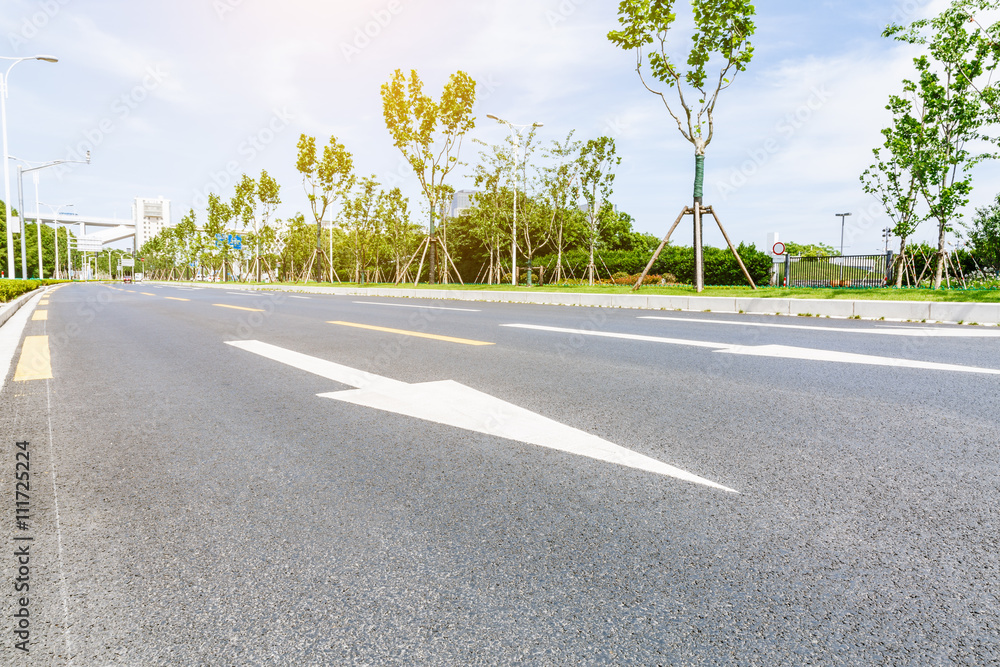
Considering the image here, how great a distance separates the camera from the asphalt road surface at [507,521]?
58.3 inches

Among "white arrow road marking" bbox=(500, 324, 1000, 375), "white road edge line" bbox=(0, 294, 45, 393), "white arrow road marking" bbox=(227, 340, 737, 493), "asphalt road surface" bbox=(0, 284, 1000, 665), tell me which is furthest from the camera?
"white road edge line" bbox=(0, 294, 45, 393)

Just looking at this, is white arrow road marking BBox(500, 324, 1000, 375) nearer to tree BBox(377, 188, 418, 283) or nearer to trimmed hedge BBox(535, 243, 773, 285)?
trimmed hedge BBox(535, 243, 773, 285)

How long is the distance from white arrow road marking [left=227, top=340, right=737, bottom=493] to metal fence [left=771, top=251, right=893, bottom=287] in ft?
62.5

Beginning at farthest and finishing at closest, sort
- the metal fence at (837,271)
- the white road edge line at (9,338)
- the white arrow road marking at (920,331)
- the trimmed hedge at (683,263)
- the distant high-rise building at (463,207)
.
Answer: the distant high-rise building at (463,207)
the trimmed hedge at (683,263)
the metal fence at (837,271)
the white arrow road marking at (920,331)
the white road edge line at (9,338)

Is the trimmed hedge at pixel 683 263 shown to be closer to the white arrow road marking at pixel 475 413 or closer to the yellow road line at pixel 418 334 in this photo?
the yellow road line at pixel 418 334

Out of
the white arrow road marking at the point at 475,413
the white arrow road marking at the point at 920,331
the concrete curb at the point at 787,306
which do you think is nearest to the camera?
the white arrow road marking at the point at 475,413

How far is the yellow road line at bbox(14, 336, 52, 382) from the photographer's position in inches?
213

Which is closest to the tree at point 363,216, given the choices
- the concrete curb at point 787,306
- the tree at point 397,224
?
the tree at point 397,224

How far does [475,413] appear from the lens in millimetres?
3682

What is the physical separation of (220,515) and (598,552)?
137cm

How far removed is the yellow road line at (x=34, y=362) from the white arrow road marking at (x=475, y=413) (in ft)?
8.09

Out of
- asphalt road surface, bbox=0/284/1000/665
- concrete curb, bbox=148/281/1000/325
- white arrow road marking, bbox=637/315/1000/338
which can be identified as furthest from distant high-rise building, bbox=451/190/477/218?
asphalt road surface, bbox=0/284/1000/665

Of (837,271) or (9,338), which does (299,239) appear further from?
(9,338)

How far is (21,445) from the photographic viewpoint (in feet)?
10.6
